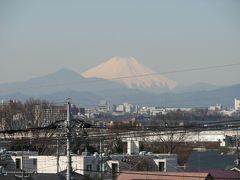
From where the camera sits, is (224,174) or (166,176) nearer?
(166,176)

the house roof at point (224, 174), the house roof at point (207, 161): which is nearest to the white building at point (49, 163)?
the house roof at point (207, 161)

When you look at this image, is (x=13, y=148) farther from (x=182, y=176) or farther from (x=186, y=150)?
(x=182, y=176)

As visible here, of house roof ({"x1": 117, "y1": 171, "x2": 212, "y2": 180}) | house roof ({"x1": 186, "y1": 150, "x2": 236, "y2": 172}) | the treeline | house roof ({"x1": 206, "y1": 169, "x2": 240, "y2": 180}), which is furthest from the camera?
the treeline

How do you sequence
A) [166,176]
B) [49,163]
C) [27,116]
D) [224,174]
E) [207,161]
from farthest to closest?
[27,116] → [207,161] → [49,163] → [224,174] → [166,176]

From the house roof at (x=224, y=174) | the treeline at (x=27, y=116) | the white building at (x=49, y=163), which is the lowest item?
the house roof at (x=224, y=174)

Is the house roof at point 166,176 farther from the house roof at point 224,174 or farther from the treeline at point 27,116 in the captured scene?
the treeline at point 27,116

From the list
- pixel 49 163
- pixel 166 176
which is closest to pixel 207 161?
pixel 49 163

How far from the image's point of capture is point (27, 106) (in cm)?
4831

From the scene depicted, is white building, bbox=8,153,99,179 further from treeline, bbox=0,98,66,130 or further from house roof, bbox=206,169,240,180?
treeline, bbox=0,98,66,130

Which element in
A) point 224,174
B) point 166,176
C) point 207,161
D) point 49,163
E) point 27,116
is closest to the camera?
point 166,176

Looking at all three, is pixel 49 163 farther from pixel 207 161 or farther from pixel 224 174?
pixel 224 174

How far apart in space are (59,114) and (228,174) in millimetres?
27178

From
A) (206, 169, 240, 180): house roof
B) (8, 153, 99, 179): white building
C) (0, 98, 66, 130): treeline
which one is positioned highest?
(0, 98, 66, 130): treeline

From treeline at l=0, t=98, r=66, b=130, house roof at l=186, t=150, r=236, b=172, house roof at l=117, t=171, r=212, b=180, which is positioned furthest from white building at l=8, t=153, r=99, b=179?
treeline at l=0, t=98, r=66, b=130
